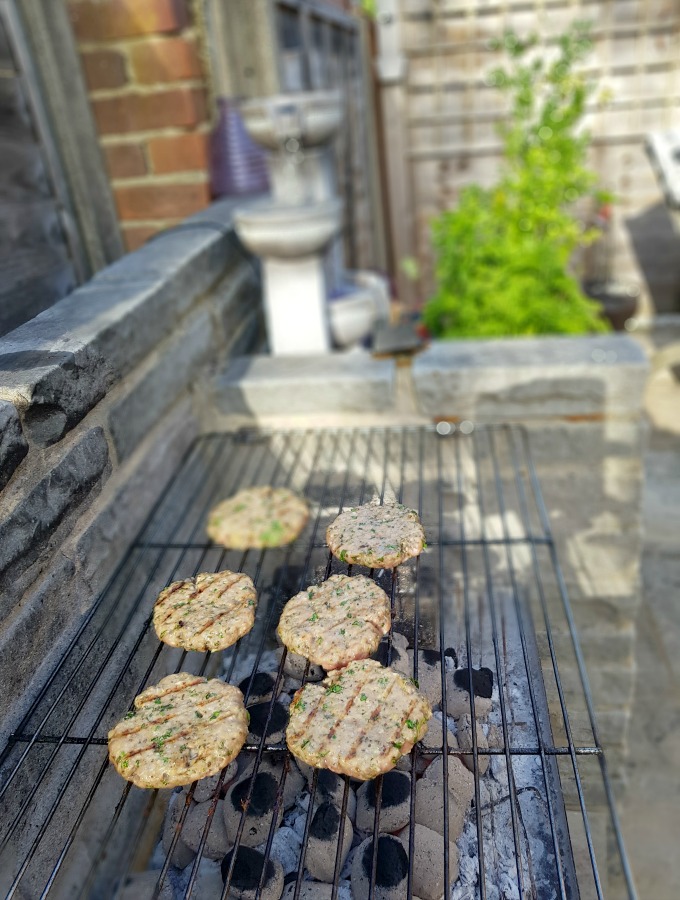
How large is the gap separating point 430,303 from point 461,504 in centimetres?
255

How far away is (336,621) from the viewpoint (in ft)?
7.13

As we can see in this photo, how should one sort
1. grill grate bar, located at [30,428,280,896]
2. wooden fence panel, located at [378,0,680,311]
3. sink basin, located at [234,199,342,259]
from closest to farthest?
grill grate bar, located at [30,428,280,896], sink basin, located at [234,199,342,259], wooden fence panel, located at [378,0,680,311]

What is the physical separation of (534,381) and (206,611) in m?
1.81

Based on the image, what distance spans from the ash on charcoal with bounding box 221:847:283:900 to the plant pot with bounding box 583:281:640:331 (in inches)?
261

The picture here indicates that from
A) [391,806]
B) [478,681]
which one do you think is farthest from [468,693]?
[391,806]

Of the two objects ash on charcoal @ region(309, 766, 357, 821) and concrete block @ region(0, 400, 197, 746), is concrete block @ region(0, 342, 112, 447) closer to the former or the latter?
concrete block @ region(0, 400, 197, 746)

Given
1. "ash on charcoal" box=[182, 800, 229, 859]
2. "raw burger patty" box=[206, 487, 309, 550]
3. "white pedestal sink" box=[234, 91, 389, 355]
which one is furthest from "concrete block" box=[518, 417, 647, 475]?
"ash on charcoal" box=[182, 800, 229, 859]

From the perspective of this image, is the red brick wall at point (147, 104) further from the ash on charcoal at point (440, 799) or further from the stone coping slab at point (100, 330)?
the ash on charcoal at point (440, 799)

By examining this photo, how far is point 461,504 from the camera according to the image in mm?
2812

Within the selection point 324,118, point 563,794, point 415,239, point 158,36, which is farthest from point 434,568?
point 415,239

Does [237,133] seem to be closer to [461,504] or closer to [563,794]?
[461,504]

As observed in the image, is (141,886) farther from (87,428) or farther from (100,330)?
(100,330)

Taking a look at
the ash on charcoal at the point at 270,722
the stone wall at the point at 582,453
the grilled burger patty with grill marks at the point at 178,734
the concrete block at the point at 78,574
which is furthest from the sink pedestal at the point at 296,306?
the grilled burger patty with grill marks at the point at 178,734

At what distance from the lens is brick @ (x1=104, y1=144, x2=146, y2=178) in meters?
4.05
